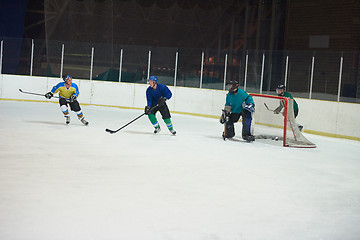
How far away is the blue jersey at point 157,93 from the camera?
9.63 m

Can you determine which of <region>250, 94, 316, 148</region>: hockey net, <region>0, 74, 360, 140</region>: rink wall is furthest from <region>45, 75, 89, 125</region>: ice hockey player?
<region>0, 74, 360, 140</region>: rink wall

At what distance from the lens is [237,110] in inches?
374

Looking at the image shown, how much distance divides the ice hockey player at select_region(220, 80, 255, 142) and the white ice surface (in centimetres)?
29

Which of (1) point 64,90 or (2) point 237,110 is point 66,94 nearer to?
(1) point 64,90

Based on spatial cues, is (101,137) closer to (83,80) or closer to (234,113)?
(234,113)

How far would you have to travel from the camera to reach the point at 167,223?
12.4ft

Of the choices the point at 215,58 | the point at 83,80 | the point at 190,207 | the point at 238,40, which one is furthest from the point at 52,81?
the point at 190,207

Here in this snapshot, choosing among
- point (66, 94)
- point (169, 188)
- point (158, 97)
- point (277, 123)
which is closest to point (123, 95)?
point (66, 94)

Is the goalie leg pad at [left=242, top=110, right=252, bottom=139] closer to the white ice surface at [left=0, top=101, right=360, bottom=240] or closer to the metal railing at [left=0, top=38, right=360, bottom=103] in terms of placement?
the white ice surface at [left=0, top=101, right=360, bottom=240]

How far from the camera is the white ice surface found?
3.67m

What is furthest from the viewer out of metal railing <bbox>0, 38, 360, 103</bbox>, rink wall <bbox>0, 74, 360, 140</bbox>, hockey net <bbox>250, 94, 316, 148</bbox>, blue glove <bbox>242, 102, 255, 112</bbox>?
rink wall <bbox>0, 74, 360, 140</bbox>

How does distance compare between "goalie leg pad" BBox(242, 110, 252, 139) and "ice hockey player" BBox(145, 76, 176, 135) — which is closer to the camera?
"goalie leg pad" BBox(242, 110, 252, 139)

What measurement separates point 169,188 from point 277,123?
16.0 ft

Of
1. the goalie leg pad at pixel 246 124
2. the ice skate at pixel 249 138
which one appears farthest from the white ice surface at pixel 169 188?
the goalie leg pad at pixel 246 124
